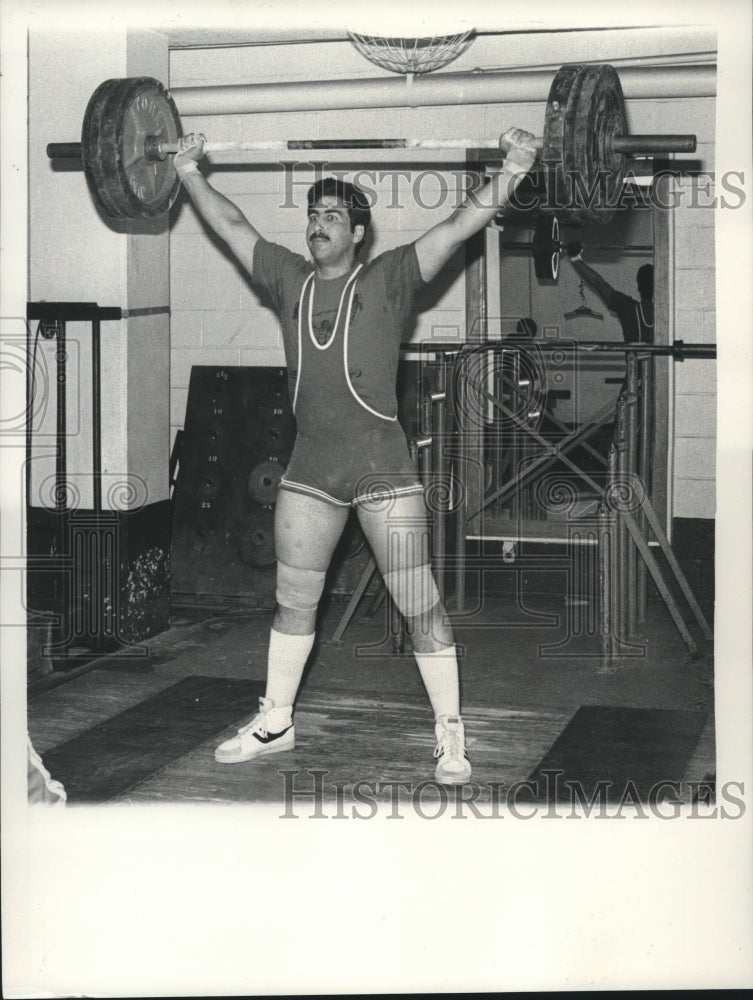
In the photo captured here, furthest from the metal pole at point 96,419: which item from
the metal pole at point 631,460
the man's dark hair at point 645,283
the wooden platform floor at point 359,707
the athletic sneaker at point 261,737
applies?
the man's dark hair at point 645,283

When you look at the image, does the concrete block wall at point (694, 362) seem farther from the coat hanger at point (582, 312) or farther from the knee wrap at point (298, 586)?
the coat hanger at point (582, 312)

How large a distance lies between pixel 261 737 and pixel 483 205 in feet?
4.12

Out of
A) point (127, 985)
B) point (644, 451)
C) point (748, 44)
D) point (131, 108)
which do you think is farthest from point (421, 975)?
point (644, 451)

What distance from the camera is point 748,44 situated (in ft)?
6.24

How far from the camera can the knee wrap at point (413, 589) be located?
2705 millimetres

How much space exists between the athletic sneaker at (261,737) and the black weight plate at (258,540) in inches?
64.5

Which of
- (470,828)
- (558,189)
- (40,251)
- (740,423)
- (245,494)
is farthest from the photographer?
(245,494)

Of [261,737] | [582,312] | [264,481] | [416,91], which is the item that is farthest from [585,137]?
[582,312]

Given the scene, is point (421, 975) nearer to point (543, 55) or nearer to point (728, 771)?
point (728, 771)

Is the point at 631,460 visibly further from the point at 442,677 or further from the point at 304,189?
the point at 304,189

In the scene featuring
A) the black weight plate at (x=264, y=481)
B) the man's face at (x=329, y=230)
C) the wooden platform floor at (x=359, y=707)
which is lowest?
the wooden platform floor at (x=359, y=707)

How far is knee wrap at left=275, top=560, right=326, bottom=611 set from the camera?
9.20ft

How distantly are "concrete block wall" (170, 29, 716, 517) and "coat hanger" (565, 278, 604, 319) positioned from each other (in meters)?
2.48

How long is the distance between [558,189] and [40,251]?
177 centimetres
